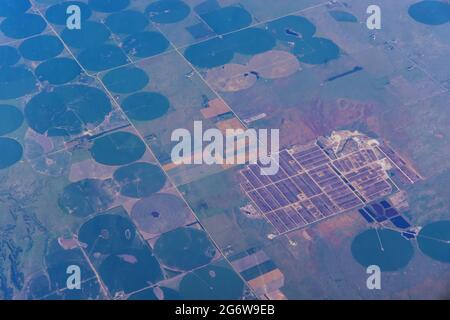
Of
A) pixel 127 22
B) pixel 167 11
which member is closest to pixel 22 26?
pixel 127 22

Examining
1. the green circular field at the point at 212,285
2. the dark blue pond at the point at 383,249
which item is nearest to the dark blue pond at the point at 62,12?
the green circular field at the point at 212,285

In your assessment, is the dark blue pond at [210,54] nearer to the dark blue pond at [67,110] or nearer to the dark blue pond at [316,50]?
the dark blue pond at [316,50]

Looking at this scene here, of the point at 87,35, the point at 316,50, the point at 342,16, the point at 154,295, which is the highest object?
the point at 342,16

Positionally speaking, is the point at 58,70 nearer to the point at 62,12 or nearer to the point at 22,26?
the point at 22,26

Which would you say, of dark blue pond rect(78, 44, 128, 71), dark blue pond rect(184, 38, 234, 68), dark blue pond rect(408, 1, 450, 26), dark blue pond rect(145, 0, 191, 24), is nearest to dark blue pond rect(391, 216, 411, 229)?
dark blue pond rect(184, 38, 234, 68)

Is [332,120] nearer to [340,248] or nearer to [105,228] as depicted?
[340,248]
